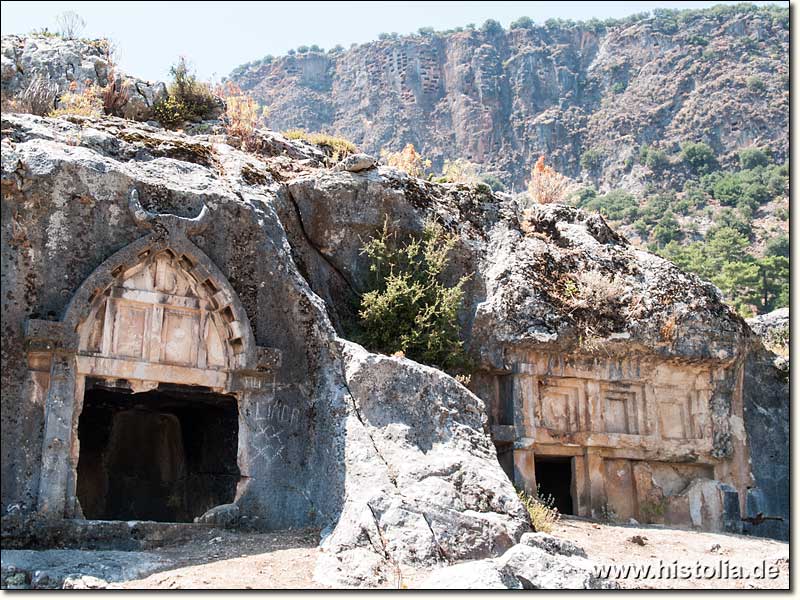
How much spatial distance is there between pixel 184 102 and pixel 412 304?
244 inches

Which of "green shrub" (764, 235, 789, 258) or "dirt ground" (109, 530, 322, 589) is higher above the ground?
"green shrub" (764, 235, 789, 258)

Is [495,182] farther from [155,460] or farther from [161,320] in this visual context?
[161,320]

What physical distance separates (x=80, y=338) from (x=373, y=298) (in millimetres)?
4169

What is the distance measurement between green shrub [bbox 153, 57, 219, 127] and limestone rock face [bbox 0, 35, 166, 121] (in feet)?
0.63

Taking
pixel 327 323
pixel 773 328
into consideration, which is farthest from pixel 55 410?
pixel 773 328

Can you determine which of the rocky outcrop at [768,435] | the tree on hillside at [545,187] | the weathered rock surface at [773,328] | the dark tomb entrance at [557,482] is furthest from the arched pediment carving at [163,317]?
the weathered rock surface at [773,328]

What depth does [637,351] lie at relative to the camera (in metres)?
15.3

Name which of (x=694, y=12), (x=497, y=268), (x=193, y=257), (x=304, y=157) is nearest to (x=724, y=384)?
(x=497, y=268)

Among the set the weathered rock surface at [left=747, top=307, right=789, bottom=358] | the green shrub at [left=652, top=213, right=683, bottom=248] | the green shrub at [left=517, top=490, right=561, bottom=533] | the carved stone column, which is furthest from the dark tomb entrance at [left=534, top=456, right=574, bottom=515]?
the green shrub at [left=652, top=213, right=683, bottom=248]

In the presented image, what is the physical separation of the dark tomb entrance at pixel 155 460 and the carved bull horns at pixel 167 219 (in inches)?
137

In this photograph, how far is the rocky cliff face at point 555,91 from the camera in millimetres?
48719

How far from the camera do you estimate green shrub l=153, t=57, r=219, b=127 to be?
673 inches

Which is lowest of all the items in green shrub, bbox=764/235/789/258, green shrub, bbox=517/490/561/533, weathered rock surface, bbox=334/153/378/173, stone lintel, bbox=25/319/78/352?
green shrub, bbox=517/490/561/533

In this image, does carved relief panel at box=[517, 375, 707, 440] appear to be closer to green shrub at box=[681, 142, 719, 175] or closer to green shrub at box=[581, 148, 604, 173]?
green shrub at box=[681, 142, 719, 175]
